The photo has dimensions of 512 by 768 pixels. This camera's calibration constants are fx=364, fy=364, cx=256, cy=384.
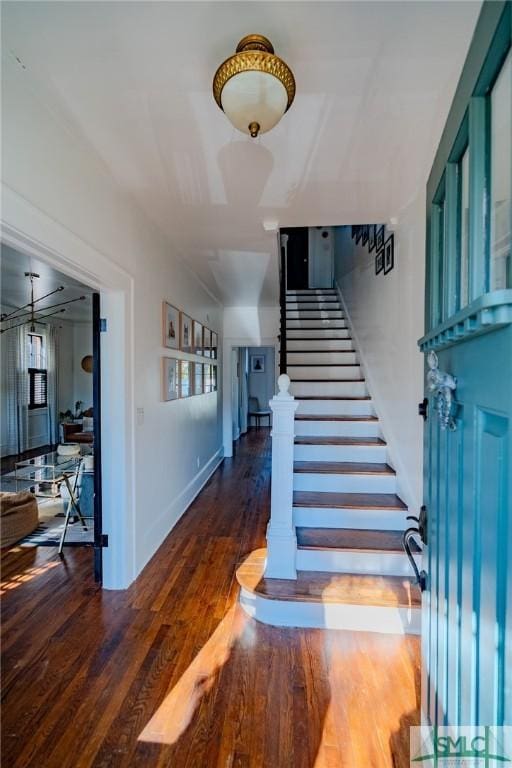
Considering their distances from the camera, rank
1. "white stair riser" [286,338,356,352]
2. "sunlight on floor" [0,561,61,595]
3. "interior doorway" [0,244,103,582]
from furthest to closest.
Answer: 1. "white stair riser" [286,338,356,352]
2. "interior doorway" [0,244,103,582]
3. "sunlight on floor" [0,561,61,595]

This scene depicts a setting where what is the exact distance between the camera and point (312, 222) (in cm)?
284

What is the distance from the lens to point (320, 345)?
4.62 meters

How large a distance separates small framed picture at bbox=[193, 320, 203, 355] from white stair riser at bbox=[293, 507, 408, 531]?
2.48 metres

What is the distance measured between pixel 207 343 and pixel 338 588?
12.3ft

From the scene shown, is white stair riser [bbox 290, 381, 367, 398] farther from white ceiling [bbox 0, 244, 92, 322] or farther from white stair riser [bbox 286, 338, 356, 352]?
white ceiling [bbox 0, 244, 92, 322]

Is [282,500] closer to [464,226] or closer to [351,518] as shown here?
[351,518]

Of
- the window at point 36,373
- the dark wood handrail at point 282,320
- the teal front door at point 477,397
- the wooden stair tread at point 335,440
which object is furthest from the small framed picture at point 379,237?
the window at point 36,373

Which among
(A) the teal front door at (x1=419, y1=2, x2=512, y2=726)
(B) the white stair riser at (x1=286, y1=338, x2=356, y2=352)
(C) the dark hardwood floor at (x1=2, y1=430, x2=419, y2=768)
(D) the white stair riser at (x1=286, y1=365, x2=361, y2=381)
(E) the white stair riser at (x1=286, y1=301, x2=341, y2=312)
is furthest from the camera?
(E) the white stair riser at (x1=286, y1=301, x2=341, y2=312)

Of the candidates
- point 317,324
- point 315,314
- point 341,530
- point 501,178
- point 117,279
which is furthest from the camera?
point 315,314

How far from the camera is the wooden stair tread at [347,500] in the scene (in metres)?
2.63

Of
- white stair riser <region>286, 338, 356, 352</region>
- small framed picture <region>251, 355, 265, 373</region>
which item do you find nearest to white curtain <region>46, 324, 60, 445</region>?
small framed picture <region>251, 355, 265, 373</region>

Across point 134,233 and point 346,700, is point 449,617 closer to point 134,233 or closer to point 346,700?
point 346,700

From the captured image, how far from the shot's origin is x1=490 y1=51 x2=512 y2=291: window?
0.65 m

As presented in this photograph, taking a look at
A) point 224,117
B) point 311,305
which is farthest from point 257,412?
point 224,117
